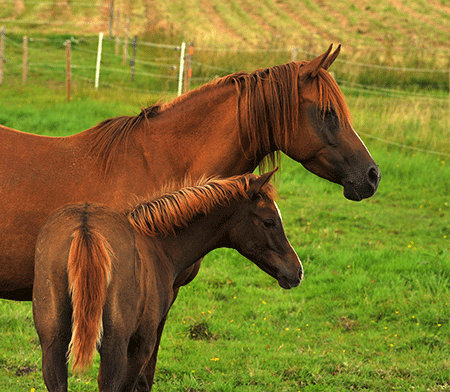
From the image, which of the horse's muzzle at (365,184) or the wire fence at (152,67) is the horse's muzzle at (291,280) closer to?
the horse's muzzle at (365,184)

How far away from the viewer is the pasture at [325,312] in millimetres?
4691

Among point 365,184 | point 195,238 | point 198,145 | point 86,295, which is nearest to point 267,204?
point 195,238

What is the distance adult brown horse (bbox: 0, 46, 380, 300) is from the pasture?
44 centimetres

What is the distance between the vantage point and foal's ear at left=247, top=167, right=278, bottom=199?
10.7 feet

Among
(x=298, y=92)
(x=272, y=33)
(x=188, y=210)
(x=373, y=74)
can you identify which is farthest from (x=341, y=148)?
(x=272, y=33)

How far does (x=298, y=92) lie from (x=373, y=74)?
1185 centimetres

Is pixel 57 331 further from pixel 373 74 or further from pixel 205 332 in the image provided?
pixel 373 74

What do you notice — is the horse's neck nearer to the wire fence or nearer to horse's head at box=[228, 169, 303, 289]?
horse's head at box=[228, 169, 303, 289]

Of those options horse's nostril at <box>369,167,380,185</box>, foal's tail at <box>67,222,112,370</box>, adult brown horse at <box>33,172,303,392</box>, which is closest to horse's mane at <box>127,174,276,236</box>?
adult brown horse at <box>33,172,303,392</box>

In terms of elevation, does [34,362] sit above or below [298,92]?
below

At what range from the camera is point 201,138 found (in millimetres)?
3695

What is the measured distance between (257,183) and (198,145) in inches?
22.5

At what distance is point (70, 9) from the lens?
90.6ft

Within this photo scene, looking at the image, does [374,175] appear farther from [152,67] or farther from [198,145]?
[152,67]
